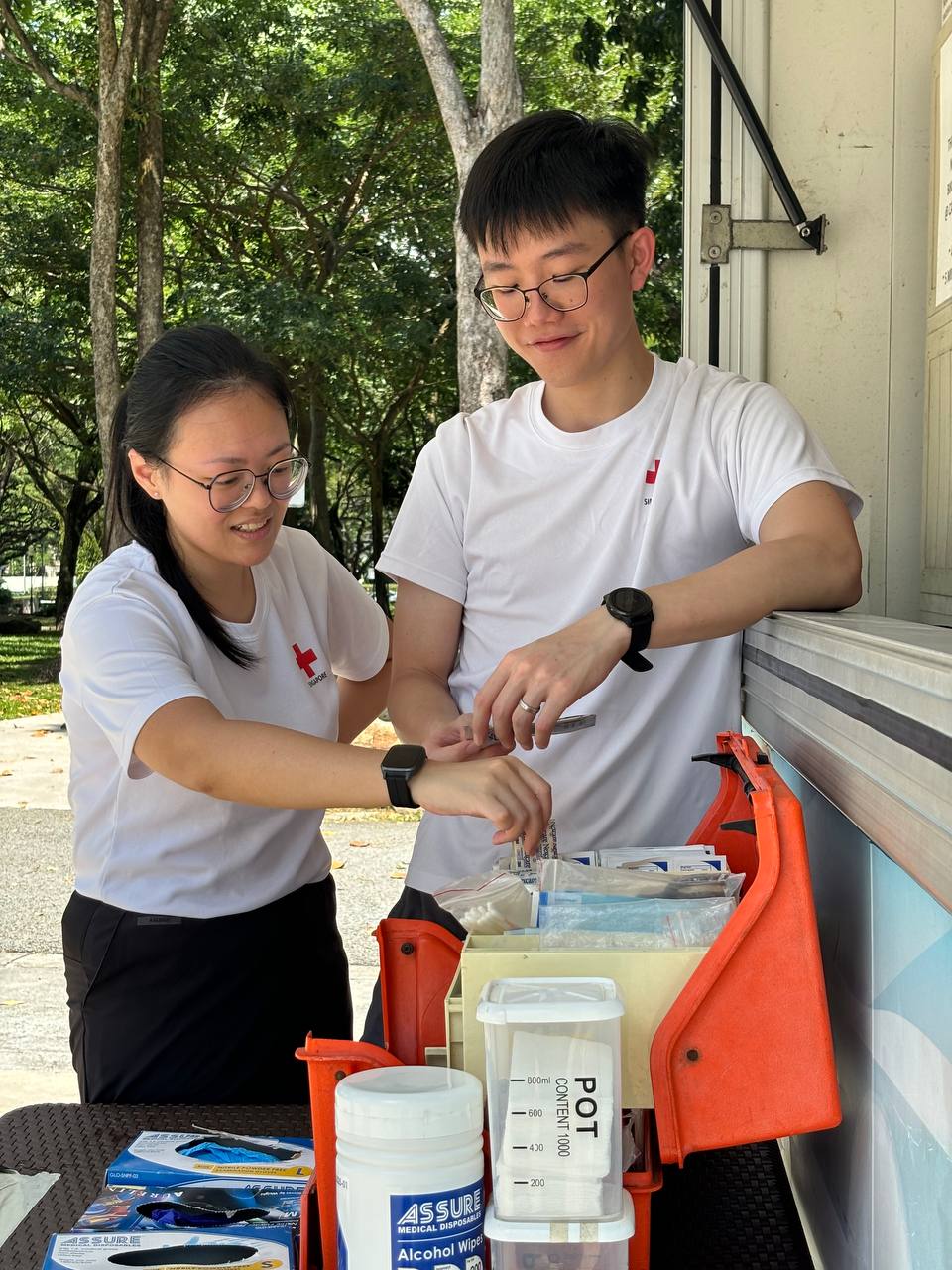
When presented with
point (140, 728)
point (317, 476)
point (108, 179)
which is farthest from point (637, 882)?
point (317, 476)

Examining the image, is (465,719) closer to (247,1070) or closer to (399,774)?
(399,774)

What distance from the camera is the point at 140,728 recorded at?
1734mm

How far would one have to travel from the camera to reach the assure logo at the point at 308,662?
7.22 feet

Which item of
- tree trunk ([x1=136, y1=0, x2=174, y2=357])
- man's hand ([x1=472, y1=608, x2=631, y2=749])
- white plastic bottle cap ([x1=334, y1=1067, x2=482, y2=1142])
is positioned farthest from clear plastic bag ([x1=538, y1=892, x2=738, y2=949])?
tree trunk ([x1=136, y1=0, x2=174, y2=357])

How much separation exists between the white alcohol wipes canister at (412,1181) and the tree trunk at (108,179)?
11675mm

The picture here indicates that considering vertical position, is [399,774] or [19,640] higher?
[399,774]

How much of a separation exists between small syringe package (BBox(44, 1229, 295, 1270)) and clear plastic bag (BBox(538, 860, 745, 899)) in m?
0.40

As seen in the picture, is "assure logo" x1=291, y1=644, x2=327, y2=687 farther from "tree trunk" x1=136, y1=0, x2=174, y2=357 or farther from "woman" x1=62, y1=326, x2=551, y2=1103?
"tree trunk" x1=136, y1=0, x2=174, y2=357

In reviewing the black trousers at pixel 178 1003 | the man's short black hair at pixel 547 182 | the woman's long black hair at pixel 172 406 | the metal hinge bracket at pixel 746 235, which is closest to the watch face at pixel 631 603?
the man's short black hair at pixel 547 182

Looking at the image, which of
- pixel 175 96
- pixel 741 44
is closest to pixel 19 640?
pixel 175 96

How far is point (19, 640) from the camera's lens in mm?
26172

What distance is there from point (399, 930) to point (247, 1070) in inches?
35.0

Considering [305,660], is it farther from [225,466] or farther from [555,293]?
[555,293]

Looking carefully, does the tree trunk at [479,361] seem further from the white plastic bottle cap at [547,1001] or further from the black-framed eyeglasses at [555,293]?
the white plastic bottle cap at [547,1001]
